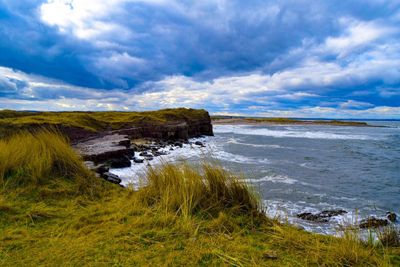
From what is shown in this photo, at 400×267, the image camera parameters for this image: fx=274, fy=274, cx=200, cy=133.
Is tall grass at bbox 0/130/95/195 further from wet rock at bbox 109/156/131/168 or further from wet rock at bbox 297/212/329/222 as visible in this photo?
wet rock at bbox 109/156/131/168

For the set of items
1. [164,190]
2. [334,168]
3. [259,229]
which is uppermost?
[164,190]

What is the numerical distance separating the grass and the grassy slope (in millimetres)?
12517

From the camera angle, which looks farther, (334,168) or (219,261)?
(334,168)

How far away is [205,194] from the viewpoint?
450 centimetres

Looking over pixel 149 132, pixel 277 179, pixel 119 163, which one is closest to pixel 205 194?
pixel 277 179

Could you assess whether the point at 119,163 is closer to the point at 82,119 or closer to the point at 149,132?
the point at 82,119

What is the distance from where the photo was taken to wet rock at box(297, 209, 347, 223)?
283 inches

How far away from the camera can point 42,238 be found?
352 centimetres

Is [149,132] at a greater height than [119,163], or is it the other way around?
[149,132]

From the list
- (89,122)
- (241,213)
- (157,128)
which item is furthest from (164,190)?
(157,128)

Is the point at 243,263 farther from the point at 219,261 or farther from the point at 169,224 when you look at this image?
the point at 169,224

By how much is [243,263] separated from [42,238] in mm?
2559

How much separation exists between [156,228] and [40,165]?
3573mm

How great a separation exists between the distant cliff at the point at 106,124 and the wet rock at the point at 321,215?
8869 mm
